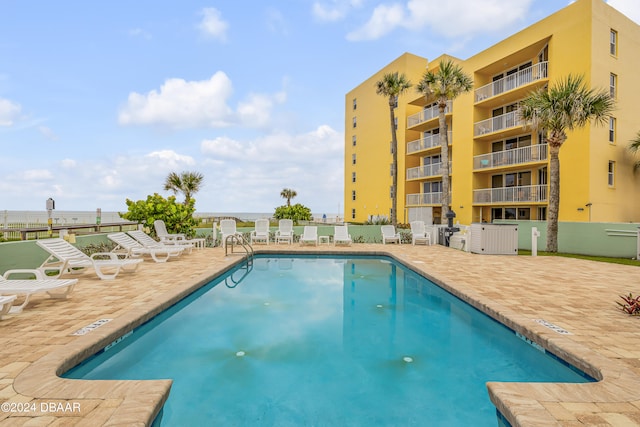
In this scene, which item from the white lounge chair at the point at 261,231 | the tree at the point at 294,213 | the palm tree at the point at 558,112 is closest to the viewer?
the palm tree at the point at 558,112

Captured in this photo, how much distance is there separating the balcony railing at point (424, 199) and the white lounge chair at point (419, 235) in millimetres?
7416

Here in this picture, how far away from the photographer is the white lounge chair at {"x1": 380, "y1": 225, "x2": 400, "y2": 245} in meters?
15.4

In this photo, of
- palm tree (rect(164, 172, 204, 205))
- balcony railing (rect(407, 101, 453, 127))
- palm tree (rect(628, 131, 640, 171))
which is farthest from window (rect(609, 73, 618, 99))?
palm tree (rect(164, 172, 204, 205))

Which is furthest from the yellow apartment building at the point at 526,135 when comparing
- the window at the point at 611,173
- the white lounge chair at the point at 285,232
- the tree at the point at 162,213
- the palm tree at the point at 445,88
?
the tree at the point at 162,213

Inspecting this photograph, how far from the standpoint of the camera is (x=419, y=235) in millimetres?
15195

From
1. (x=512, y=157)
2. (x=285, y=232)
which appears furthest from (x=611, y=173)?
(x=285, y=232)

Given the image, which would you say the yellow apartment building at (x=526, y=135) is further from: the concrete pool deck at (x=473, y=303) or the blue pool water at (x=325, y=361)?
the blue pool water at (x=325, y=361)

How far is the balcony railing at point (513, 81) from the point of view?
A: 16531 mm

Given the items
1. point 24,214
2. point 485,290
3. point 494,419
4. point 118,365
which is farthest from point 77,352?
point 24,214

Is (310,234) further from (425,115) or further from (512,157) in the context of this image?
(425,115)

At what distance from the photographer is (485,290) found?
20.1 ft

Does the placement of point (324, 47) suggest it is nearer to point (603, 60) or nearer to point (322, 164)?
point (603, 60)

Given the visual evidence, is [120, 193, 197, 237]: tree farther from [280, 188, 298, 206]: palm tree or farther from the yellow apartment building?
[280, 188, 298, 206]: palm tree

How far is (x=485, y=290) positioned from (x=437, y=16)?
474 inches
